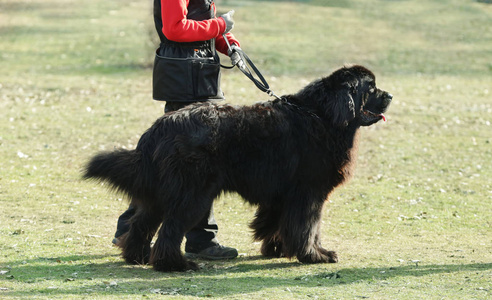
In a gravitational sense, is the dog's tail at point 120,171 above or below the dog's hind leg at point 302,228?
above

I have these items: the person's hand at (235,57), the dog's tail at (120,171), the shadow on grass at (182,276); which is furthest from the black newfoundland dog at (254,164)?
the person's hand at (235,57)

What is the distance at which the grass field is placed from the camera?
4883 mm

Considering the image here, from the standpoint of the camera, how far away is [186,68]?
537 cm

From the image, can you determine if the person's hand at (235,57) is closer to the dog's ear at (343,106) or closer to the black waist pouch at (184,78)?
the black waist pouch at (184,78)

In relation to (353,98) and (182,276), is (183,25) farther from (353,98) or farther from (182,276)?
(182,276)

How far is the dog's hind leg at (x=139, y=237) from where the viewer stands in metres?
5.22

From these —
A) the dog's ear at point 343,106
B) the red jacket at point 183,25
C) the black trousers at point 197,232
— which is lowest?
the black trousers at point 197,232

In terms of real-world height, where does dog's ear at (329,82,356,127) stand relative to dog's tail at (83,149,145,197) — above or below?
above

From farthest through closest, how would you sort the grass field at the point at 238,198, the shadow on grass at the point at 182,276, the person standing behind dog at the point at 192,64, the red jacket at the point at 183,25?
the person standing behind dog at the point at 192,64 < the red jacket at the point at 183,25 < the grass field at the point at 238,198 < the shadow on grass at the point at 182,276

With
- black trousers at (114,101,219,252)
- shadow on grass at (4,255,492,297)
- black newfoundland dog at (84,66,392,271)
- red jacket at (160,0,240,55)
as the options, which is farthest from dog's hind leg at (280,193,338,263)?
red jacket at (160,0,240,55)

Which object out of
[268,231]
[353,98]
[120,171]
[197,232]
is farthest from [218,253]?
[353,98]

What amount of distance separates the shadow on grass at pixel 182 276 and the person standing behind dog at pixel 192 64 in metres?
0.22

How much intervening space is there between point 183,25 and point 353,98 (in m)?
1.43

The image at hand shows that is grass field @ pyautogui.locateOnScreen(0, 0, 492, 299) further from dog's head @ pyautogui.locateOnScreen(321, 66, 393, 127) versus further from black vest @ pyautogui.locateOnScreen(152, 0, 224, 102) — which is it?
black vest @ pyautogui.locateOnScreen(152, 0, 224, 102)
